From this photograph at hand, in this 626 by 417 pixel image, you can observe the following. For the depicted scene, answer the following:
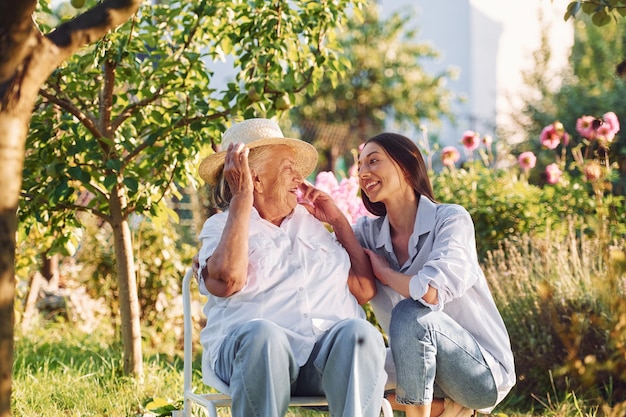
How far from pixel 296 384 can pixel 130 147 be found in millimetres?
1723

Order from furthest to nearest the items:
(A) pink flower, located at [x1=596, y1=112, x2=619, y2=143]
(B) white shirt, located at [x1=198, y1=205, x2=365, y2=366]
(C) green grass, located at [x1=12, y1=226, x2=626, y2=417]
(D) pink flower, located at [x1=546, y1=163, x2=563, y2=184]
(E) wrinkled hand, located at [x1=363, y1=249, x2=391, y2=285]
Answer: (D) pink flower, located at [x1=546, y1=163, x2=563, y2=184]
(A) pink flower, located at [x1=596, y1=112, x2=619, y2=143]
(C) green grass, located at [x1=12, y1=226, x2=626, y2=417]
(E) wrinkled hand, located at [x1=363, y1=249, x2=391, y2=285]
(B) white shirt, located at [x1=198, y1=205, x2=365, y2=366]

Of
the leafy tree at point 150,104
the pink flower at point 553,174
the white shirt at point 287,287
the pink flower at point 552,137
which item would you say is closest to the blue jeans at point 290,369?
the white shirt at point 287,287

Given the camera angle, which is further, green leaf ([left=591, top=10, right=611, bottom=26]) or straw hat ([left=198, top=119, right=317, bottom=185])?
straw hat ([left=198, top=119, right=317, bottom=185])

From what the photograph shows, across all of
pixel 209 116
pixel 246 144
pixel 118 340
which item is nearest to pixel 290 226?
pixel 246 144

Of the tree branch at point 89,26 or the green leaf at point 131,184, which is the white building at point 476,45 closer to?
the green leaf at point 131,184

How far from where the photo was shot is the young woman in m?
2.88

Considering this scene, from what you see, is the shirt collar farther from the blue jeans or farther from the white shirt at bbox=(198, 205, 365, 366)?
the blue jeans

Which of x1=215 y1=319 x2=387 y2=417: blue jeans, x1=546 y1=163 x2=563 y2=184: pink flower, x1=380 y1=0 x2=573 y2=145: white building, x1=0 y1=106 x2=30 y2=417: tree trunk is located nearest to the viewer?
x1=0 y1=106 x2=30 y2=417: tree trunk

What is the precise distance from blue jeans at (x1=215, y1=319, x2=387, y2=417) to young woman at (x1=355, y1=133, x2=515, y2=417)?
11.5 inches

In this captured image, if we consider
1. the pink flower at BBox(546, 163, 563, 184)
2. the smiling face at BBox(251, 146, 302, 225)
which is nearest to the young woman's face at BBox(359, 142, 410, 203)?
the smiling face at BBox(251, 146, 302, 225)

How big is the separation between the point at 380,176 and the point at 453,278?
19.6 inches

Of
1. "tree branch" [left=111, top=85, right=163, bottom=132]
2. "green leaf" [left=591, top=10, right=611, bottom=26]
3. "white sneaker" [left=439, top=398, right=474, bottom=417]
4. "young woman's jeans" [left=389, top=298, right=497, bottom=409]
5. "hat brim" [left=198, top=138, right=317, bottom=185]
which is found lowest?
"white sneaker" [left=439, top=398, right=474, bottom=417]

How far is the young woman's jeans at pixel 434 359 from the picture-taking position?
9.44ft

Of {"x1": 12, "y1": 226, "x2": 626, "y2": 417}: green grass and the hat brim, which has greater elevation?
the hat brim
